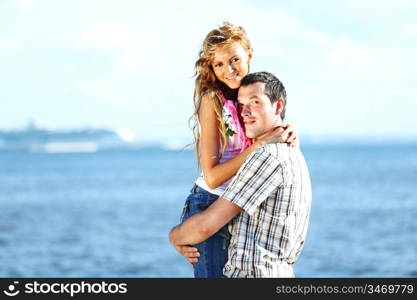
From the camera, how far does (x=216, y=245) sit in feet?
11.9

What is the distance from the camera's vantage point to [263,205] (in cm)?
341

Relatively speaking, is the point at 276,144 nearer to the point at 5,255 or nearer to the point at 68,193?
the point at 5,255

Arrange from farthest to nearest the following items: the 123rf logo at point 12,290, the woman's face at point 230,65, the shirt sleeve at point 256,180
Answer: the 123rf logo at point 12,290 → the woman's face at point 230,65 → the shirt sleeve at point 256,180

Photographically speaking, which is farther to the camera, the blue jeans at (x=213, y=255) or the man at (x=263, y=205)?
the blue jeans at (x=213, y=255)

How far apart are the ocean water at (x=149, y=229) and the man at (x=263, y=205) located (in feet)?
53.1

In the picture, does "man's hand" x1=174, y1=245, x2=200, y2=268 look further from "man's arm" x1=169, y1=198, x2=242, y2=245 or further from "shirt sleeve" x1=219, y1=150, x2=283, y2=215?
"shirt sleeve" x1=219, y1=150, x2=283, y2=215

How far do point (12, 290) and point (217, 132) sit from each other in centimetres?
164

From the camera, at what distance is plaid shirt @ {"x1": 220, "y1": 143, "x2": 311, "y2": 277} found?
11.0 feet

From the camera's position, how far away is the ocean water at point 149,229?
21828 mm
